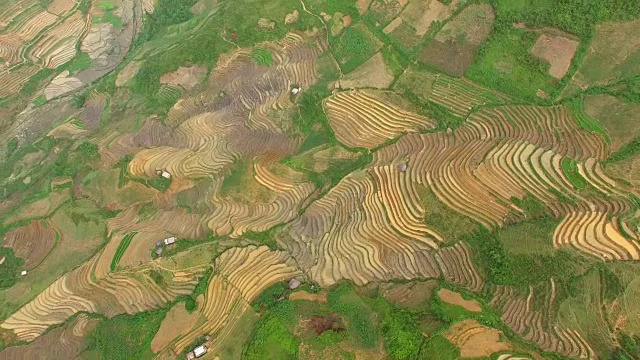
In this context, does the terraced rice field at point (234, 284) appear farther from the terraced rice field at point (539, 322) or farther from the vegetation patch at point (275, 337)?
the terraced rice field at point (539, 322)

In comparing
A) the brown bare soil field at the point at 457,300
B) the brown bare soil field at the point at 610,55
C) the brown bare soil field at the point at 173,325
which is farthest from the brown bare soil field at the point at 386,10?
A: the brown bare soil field at the point at 173,325

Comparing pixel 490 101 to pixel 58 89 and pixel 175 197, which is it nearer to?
pixel 175 197

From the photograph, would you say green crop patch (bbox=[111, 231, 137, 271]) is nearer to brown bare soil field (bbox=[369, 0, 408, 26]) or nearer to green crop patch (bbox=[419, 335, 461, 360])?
green crop patch (bbox=[419, 335, 461, 360])

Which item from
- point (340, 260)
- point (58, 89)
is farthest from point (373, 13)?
point (58, 89)

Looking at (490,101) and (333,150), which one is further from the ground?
(490,101)

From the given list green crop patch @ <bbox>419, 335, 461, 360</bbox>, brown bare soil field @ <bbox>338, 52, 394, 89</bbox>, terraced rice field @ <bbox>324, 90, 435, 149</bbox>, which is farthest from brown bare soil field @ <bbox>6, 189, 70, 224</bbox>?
green crop patch @ <bbox>419, 335, 461, 360</bbox>

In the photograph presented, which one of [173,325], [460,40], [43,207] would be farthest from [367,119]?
[43,207]
